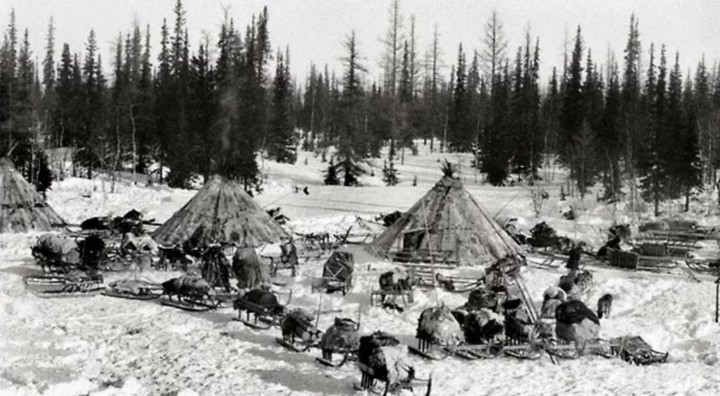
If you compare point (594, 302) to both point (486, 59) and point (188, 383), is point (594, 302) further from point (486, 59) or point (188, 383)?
point (486, 59)

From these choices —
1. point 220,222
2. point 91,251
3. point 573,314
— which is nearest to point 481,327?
point 573,314

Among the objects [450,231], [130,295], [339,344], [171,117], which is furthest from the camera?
[171,117]

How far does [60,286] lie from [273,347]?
867cm

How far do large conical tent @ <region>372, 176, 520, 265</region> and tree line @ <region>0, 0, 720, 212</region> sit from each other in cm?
962

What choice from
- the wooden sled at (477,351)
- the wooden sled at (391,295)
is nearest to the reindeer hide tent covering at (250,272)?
the wooden sled at (391,295)

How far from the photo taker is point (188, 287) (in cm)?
1781

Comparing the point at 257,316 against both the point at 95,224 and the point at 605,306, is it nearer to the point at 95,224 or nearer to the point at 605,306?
the point at 605,306

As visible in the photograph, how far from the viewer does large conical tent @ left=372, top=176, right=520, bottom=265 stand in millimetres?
22575

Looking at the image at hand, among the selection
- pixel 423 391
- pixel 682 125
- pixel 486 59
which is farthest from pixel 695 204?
pixel 423 391

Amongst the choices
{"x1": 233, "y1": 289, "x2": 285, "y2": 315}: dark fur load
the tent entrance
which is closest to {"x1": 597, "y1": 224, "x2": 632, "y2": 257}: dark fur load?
the tent entrance

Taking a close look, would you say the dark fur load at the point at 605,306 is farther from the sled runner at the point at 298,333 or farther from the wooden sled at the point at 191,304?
the wooden sled at the point at 191,304

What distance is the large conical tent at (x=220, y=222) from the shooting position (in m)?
24.6

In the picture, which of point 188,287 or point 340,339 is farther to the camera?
point 188,287

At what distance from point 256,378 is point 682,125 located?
41.9m
